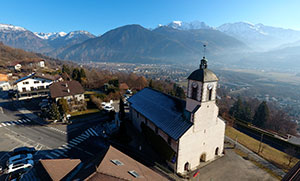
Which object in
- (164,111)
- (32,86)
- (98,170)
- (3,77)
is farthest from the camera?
(3,77)

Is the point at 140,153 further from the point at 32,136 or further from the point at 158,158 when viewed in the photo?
the point at 32,136

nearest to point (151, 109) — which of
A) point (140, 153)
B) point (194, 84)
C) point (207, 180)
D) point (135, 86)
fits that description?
point (140, 153)

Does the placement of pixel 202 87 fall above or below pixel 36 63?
below

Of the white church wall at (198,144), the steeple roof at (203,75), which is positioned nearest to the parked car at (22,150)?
the white church wall at (198,144)

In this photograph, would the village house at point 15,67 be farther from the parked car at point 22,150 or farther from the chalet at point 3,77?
the parked car at point 22,150

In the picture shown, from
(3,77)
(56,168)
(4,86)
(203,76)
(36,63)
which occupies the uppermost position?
(36,63)

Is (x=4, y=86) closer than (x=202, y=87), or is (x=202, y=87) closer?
(x=202, y=87)

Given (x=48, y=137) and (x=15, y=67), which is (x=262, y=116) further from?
(x=15, y=67)

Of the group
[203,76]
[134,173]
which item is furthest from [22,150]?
[203,76]
